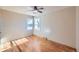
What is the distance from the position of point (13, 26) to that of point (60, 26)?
81cm

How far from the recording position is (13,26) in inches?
61.9

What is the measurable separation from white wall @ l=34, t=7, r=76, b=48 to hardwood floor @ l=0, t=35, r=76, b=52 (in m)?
0.09

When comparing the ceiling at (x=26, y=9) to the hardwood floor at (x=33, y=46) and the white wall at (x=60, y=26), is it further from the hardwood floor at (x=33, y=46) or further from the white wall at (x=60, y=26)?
the hardwood floor at (x=33, y=46)

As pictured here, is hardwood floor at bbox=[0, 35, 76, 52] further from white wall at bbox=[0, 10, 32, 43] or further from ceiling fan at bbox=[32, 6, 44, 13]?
ceiling fan at bbox=[32, 6, 44, 13]

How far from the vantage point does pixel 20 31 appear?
161cm

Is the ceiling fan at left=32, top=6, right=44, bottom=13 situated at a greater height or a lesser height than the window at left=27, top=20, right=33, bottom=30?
greater

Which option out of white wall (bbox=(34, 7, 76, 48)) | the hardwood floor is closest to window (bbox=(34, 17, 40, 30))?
white wall (bbox=(34, 7, 76, 48))

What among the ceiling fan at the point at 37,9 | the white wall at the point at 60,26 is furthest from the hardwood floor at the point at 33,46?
the ceiling fan at the point at 37,9

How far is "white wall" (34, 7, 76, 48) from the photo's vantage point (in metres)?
1.50

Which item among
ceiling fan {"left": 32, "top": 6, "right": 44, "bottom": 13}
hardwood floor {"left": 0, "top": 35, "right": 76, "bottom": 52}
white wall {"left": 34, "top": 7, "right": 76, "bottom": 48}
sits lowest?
hardwood floor {"left": 0, "top": 35, "right": 76, "bottom": 52}

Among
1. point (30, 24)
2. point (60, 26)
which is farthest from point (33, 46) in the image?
point (60, 26)

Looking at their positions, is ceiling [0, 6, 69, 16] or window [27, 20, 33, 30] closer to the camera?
ceiling [0, 6, 69, 16]
